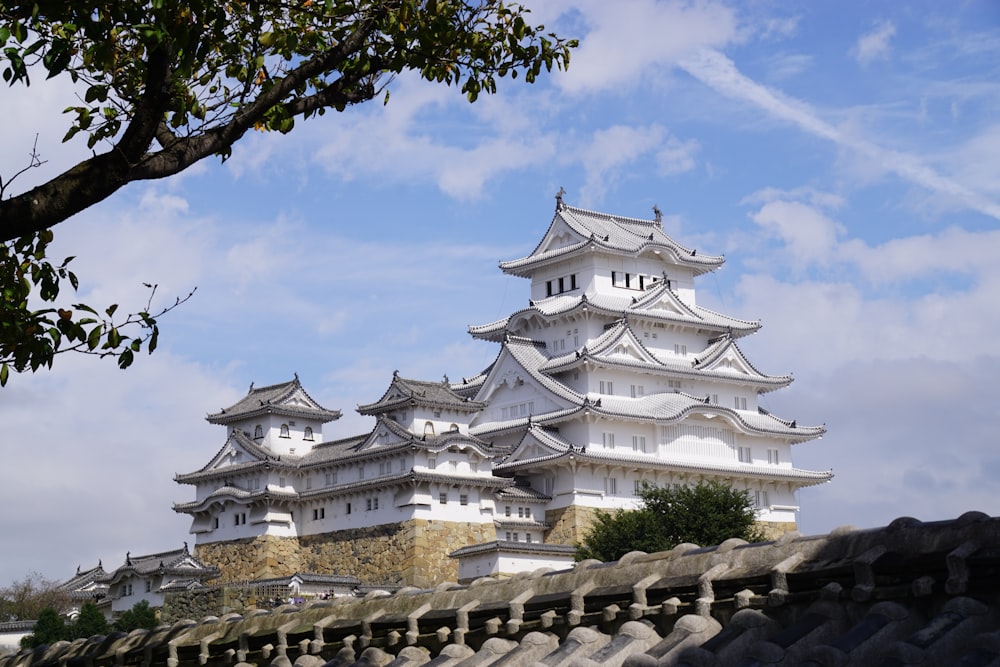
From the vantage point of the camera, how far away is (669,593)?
38.3ft

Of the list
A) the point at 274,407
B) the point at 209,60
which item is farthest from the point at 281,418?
the point at 209,60

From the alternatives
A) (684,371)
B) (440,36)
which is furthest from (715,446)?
(440,36)

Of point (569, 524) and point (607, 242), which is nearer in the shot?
point (569, 524)

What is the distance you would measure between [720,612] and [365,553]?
51.2 m

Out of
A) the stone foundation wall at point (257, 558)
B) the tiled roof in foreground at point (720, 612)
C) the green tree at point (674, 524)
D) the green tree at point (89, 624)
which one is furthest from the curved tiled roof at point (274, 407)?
the tiled roof in foreground at point (720, 612)

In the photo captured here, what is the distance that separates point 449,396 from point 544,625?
50922 mm

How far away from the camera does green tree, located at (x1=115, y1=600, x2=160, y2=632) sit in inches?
2169

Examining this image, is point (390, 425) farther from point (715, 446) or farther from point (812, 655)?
point (812, 655)

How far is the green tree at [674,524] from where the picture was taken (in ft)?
168

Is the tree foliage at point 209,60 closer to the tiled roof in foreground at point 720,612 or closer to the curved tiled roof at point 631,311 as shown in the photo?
the tiled roof in foreground at point 720,612

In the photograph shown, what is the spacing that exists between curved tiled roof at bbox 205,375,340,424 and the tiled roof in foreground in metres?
51.1

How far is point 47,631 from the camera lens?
56.1 meters

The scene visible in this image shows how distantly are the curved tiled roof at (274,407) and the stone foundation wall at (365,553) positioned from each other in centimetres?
645

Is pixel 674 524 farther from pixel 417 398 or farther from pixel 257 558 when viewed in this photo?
pixel 257 558
